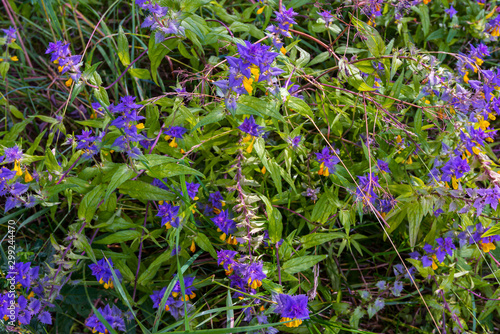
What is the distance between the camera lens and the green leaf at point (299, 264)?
1.75 meters

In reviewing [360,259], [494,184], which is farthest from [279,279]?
[494,184]

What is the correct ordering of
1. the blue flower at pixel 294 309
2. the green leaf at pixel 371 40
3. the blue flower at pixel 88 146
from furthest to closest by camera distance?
the green leaf at pixel 371 40
the blue flower at pixel 88 146
the blue flower at pixel 294 309

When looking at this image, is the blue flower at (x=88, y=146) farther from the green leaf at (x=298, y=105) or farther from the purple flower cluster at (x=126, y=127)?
the green leaf at (x=298, y=105)

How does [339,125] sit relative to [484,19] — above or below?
below

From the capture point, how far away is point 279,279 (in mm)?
1659

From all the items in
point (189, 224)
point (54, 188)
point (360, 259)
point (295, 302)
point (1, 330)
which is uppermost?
point (54, 188)

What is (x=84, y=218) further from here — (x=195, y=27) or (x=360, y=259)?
(x=360, y=259)

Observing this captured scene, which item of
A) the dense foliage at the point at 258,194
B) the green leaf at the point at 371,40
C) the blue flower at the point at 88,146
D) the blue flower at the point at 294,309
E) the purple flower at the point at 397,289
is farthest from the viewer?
the purple flower at the point at 397,289

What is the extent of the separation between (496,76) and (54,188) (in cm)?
212

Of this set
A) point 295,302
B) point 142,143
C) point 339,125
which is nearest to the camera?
point 295,302

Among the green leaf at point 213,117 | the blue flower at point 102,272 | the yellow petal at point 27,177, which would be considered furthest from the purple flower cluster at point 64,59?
the blue flower at point 102,272

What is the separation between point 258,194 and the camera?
1771mm

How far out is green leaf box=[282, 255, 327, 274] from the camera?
68.7 inches

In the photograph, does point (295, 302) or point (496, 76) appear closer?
point (295, 302)
